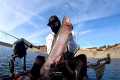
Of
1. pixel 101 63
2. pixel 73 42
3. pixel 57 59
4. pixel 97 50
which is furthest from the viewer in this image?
pixel 97 50

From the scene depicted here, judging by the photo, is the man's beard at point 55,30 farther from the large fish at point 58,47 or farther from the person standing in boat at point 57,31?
the large fish at point 58,47

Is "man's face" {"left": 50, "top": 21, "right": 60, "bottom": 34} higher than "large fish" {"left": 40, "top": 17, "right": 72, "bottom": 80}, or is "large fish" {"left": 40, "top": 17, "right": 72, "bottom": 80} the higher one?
"man's face" {"left": 50, "top": 21, "right": 60, "bottom": 34}

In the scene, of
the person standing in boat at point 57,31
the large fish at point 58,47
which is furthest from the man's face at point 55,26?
the large fish at point 58,47

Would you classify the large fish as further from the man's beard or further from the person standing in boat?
the man's beard

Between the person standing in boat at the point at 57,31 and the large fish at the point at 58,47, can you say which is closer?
the large fish at the point at 58,47

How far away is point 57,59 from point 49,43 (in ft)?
5.40

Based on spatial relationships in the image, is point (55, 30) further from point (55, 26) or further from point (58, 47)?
point (58, 47)

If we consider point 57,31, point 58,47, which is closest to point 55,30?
point 57,31

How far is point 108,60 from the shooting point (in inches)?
563

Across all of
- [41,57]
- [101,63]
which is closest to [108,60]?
[101,63]

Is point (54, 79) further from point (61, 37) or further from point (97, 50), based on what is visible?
point (97, 50)

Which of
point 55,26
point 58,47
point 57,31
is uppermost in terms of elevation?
point 55,26

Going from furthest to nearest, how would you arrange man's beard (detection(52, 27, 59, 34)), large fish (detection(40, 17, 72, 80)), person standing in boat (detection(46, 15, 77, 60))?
man's beard (detection(52, 27, 59, 34))
person standing in boat (detection(46, 15, 77, 60))
large fish (detection(40, 17, 72, 80))

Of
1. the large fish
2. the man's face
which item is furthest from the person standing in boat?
the large fish
